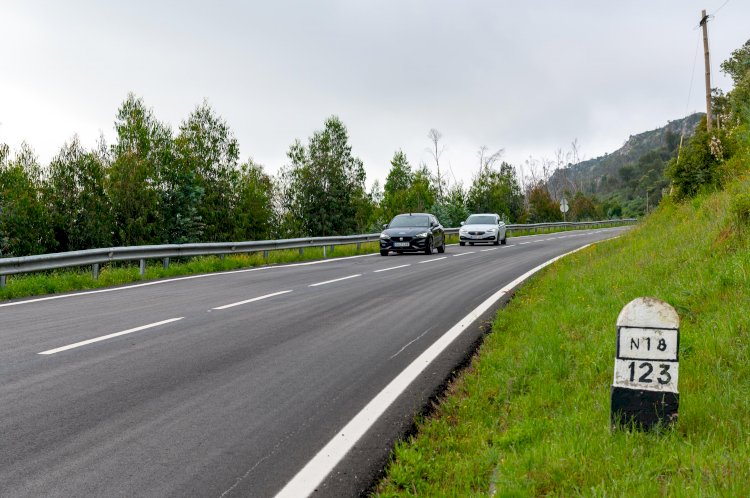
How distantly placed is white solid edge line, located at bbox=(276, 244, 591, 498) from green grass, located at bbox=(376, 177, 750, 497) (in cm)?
37

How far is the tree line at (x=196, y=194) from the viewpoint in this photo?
1965 inches

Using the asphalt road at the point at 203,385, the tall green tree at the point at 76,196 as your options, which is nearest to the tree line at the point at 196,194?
the tall green tree at the point at 76,196

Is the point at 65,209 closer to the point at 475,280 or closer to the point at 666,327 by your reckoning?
the point at 475,280

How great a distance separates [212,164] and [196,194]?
42.0 feet

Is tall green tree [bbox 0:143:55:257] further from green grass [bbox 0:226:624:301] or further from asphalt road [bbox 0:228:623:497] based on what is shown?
asphalt road [bbox 0:228:623:497]

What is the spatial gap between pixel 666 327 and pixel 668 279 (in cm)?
533

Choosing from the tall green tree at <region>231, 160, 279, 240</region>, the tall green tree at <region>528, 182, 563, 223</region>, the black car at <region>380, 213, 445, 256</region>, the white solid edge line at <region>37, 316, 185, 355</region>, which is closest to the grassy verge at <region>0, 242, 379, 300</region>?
the black car at <region>380, 213, 445, 256</region>

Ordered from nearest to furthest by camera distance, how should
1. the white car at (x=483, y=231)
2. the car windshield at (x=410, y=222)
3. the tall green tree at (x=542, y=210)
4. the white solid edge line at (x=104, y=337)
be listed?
1. the white solid edge line at (x=104, y=337)
2. the car windshield at (x=410, y=222)
3. the white car at (x=483, y=231)
4. the tall green tree at (x=542, y=210)

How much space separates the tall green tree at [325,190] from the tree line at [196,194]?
0.37ft

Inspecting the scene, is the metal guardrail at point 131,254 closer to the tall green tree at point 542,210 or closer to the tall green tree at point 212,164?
the tall green tree at point 212,164

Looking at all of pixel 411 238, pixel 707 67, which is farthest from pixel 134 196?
pixel 707 67

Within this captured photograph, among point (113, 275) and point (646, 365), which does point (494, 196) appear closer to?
point (113, 275)

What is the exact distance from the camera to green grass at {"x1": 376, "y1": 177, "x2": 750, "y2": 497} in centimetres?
318

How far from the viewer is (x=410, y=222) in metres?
23.5
